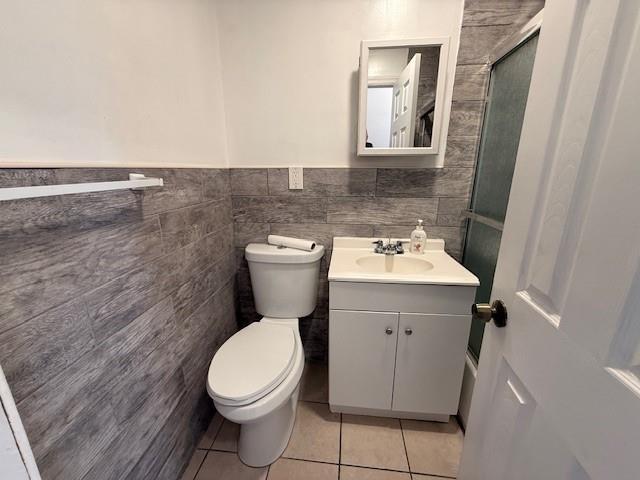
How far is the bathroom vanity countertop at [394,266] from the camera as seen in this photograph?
3.61 feet

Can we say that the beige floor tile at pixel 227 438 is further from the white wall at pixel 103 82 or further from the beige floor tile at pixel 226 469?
the white wall at pixel 103 82

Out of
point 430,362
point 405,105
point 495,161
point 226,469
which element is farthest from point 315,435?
point 405,105

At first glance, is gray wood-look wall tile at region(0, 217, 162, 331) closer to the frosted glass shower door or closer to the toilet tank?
the toilet tank

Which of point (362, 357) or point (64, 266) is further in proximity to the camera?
point (362, 357)

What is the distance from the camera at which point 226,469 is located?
113 centimetres

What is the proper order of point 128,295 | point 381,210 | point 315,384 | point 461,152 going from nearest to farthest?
point 128,295 < point 461,152 < point 381,210 < point 315,384

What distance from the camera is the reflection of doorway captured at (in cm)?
125

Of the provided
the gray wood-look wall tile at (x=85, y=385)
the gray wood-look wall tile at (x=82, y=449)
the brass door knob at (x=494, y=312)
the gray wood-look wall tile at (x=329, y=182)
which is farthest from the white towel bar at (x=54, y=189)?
the brass door knob at (x=494, y=312)

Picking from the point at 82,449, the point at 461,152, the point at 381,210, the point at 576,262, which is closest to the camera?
the point at 576,262

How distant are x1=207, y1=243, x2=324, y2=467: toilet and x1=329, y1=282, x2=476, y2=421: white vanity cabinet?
0.25 m

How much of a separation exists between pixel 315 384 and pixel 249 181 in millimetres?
1247

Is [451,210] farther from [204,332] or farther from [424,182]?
[204,332]

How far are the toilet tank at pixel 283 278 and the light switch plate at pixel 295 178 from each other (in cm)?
34

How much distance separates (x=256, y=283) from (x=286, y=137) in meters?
0.79
